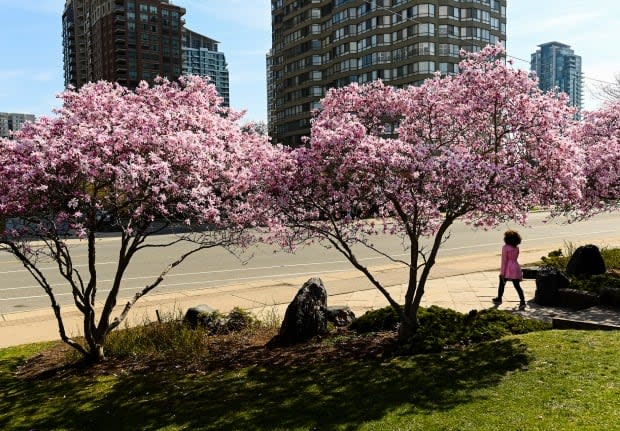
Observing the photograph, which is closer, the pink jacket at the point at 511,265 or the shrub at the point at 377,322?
the shrub at the point at 377,322

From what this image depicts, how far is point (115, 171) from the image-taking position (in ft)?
21.2

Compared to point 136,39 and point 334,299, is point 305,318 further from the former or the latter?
point 136,39

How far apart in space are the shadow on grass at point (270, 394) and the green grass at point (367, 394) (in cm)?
1

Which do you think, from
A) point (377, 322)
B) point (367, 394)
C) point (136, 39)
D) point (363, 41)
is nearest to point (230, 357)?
point (377, 322)

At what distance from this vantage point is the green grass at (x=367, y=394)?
533 cm

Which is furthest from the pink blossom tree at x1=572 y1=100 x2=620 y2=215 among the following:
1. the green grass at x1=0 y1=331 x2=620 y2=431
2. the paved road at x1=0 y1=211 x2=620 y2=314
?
the paved road at x1=0 y1=211 x2=620 y2=314

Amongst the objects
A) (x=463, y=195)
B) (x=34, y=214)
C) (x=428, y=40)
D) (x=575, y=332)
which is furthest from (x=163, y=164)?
(x=428, y=40)

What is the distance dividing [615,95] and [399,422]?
33678 mm

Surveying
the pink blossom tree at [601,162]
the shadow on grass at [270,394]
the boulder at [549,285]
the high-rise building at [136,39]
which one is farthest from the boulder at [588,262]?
the high-rise building at [136,39]

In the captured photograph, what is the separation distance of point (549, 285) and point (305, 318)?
5.41 m

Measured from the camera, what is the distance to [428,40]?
84938 millimetres

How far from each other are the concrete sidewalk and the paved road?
4.16 ft

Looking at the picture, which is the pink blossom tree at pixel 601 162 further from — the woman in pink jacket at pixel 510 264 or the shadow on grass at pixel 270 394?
the shadow on grass at pixel 270 394

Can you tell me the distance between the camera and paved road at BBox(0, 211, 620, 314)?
1506 cm
